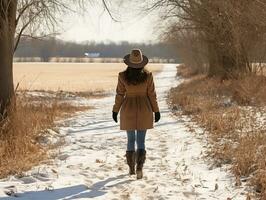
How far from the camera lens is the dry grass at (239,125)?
7.05 m

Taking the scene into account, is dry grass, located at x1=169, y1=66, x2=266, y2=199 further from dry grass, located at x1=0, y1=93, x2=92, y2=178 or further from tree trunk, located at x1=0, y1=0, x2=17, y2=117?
tree trunk, located at x1=0, y1=0, x2=17, y2=117

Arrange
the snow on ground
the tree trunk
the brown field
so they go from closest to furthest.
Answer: the snow on ground → the tree trunk → the brown field

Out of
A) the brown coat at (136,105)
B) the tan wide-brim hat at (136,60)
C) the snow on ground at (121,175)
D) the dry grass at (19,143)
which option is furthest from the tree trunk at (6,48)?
the tan wide-brim hat at (136,60)

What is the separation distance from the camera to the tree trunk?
925cm

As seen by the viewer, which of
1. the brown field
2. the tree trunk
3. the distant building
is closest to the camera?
the tree trunk

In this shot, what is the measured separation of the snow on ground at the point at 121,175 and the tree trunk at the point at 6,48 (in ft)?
5.31

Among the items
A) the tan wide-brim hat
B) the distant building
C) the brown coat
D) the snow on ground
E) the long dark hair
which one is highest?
the distant building

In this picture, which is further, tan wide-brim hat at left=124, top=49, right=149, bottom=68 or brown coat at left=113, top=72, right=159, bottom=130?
brown coat at left=113, top=72, right=159, bottom=130

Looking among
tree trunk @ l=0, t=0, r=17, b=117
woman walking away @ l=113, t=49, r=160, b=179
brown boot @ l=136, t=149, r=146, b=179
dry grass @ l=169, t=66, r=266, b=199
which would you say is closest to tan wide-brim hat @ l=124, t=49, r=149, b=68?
woman walking away @ l=113, t=49, r=160, b=179

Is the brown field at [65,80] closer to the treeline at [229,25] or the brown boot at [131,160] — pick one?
the brown boot at [131,160]

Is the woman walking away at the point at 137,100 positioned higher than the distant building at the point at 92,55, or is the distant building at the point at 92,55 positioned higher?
the distant building at the point at 92,55

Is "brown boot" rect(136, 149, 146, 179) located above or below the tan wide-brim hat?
below

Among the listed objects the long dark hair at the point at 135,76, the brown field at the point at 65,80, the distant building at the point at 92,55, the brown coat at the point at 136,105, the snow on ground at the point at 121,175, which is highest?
the distant building at the point at 92,55

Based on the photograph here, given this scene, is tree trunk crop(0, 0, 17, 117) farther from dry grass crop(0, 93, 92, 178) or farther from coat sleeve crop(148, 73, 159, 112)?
coat sleeve crop(148, 73, 159, 112)
